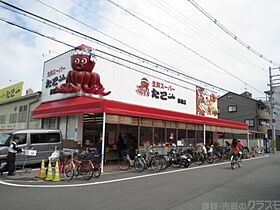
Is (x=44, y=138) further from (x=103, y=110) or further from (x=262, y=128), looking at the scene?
(x=262, y=128)

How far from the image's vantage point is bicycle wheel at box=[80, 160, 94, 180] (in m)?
10.7

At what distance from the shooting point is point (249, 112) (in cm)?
4534

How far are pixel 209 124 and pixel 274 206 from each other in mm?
15950

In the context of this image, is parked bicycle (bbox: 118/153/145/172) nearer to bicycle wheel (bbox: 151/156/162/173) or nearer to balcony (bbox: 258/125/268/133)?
bicycle wheel (bbox: 151/156/162/173)

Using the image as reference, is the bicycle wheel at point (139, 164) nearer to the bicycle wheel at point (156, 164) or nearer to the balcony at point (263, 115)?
the bicycle wheel at point (156, 164)

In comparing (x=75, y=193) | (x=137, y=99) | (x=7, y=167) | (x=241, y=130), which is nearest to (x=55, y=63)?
(x=137, y=99)

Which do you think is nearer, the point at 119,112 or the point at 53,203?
the point at 53,203

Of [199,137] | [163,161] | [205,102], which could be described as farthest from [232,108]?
[163,161]

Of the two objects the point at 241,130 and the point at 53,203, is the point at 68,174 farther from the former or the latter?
the point at 241,130

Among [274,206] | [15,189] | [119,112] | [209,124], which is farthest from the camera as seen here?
[209,124]

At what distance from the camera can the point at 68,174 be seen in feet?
35.7

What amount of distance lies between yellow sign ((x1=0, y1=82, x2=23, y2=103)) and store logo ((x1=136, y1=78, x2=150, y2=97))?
13677 millimetres

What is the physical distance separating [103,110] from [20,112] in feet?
44.0

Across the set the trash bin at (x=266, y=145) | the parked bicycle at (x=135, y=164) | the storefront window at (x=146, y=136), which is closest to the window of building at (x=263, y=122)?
the trash bin at (x=266, y=145)
